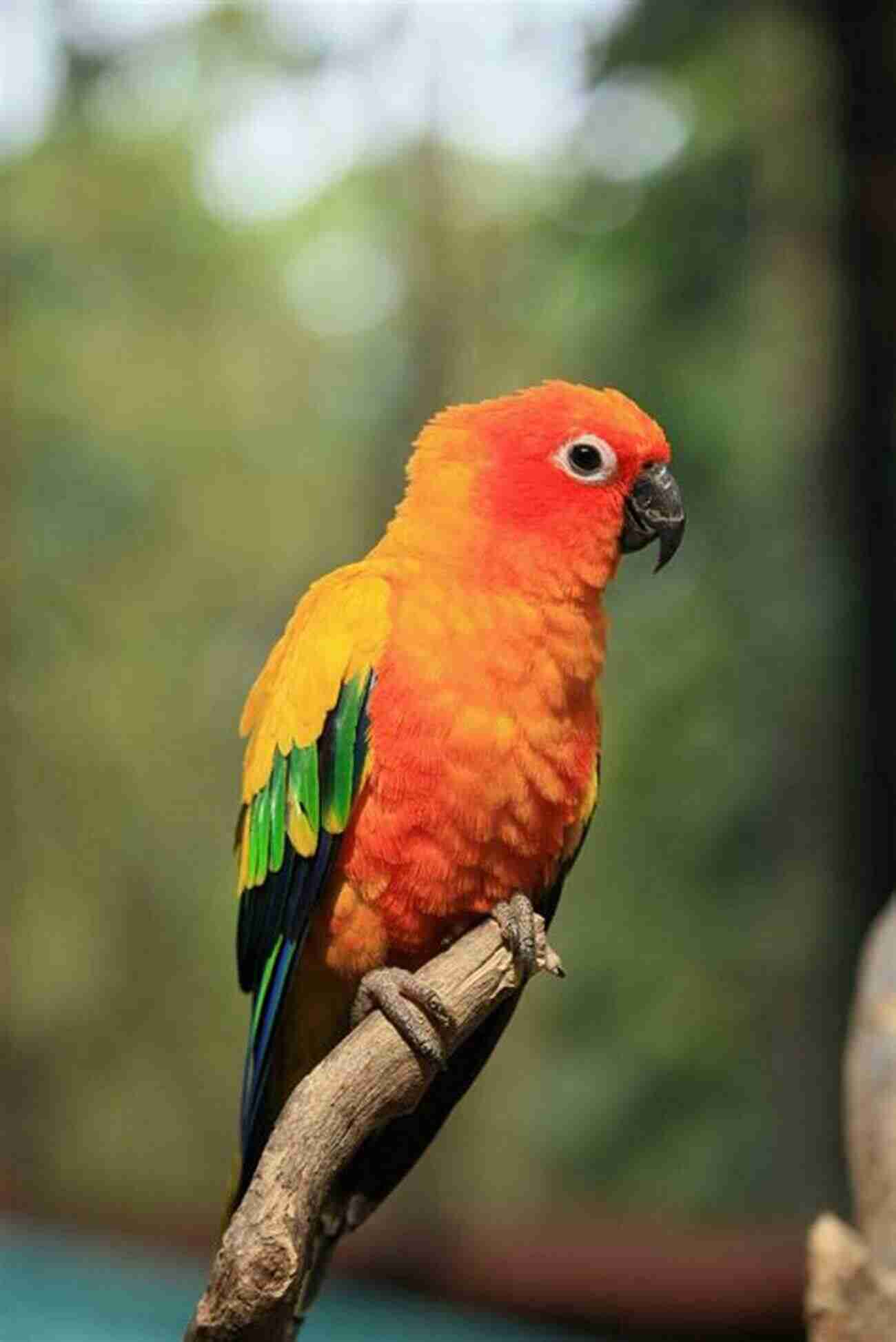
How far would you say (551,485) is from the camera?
1.33 metres

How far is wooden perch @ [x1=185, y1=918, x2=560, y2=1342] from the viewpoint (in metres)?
1.06

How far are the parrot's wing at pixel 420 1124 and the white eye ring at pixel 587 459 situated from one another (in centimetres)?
29

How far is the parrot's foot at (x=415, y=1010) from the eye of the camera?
1217mm

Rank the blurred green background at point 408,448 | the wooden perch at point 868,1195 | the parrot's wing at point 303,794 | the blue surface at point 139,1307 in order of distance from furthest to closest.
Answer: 1. the blue surface at point 139,1307
2. the blurred green background at point 408,448
3. the wooden perch at point 868,1195
4. the parrot's wing at point 303,794

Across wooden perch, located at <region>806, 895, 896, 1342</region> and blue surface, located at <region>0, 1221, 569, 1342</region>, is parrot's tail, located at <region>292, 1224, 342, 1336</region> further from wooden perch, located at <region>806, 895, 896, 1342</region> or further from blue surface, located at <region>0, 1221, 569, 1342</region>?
blue surface, located at <region>0, 1221, 569, 1342</region>

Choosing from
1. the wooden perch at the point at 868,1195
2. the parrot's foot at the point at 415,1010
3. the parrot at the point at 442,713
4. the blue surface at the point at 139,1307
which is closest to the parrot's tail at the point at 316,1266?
the parrot at the point at 442,713

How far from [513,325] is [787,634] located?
2.96 ft

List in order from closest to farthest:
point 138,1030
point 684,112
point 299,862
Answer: point 299,862 → point 684,112 → point 138,1030

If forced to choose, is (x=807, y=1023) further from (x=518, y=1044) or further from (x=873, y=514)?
(x=873, y=514)

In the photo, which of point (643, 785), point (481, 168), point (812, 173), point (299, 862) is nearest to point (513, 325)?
point (481, 168)

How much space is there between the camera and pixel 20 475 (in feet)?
13.1

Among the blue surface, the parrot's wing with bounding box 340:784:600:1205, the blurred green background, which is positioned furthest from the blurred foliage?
the parrot's wing with bounding box 340:784:600:1205

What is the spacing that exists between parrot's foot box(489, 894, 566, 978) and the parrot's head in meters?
0.28

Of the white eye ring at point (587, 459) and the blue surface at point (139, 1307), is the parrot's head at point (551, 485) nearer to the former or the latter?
the white eye ring at point (587, 459)
